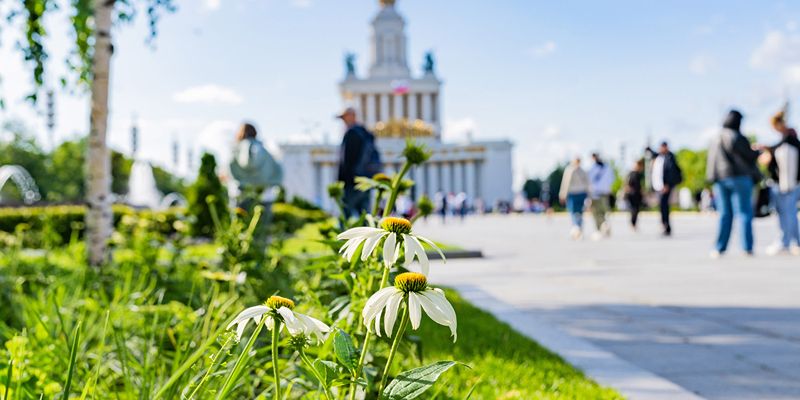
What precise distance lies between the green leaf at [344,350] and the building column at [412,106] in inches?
3497

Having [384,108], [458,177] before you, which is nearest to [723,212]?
[458,177]

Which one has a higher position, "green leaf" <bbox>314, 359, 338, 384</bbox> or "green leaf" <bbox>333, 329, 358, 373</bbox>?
"green leaf" <bbox>333, 329, 358, 373</bbox>

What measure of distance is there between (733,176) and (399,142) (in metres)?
68.1

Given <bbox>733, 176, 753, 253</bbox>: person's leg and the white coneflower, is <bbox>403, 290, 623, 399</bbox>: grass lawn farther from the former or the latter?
<bbox>733, 176, 753, 253</bbox>: person's leg

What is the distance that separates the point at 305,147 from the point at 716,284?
72958 millimetres

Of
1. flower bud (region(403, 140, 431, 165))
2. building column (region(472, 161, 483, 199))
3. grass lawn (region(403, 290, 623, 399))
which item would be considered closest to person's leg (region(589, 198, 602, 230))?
grass lawn (region(403, 290, 623, 399))

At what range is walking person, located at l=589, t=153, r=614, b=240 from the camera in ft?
46.2

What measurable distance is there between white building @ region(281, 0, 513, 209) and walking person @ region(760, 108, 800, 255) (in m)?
60.3

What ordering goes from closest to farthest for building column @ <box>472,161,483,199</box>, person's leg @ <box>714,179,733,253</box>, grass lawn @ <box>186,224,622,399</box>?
grass lawn @ <box>186,224,622,399</box>
person's leg @ <box>714,179,733,253</box>
building column @ <box>472,161,483,199</box>

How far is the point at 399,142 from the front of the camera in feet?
250

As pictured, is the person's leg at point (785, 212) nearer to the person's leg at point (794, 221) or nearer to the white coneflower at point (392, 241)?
the person's leg at point (794, 221)

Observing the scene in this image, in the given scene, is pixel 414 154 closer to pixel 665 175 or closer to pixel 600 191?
pixel 665 175

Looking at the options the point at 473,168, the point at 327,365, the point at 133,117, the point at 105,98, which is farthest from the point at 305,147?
the point at 327,365

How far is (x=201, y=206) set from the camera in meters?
15.2
